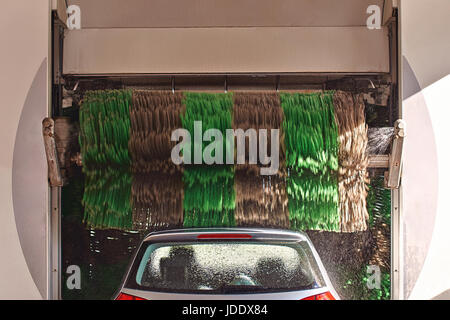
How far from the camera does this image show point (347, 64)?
1754 millimetres

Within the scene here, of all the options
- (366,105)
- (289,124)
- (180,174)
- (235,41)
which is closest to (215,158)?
(180,174)

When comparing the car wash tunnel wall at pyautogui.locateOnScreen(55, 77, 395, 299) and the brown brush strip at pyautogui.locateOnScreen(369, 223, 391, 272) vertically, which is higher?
the car wash tunnel wall at pyautogui.locateOnScreen(55, 77, 395, 299)

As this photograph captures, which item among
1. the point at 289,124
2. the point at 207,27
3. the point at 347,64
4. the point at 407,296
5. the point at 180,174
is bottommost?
the point at 407,296

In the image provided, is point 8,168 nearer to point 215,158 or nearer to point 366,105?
point 215,158

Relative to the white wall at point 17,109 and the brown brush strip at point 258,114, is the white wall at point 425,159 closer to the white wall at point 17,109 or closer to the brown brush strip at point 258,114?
the brown brush strip at point 258,114

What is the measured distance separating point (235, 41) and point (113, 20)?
0.45 metres

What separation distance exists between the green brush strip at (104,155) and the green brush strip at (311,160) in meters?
0.57

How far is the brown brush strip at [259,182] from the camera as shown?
1720 mm

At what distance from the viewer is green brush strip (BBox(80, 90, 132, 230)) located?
5.65 feet

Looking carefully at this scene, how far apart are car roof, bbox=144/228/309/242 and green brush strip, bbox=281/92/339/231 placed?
5 centimetres

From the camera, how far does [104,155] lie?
172 centimetres

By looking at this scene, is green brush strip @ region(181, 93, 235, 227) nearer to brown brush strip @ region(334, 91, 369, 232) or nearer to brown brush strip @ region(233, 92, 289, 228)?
brown brush strip @ region(233, 92, 289, 228)

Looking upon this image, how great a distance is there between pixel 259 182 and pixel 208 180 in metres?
0.18

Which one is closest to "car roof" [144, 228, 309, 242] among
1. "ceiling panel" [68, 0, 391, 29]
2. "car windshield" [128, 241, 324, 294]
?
"car windshield" [128, 241, 324, 294]
